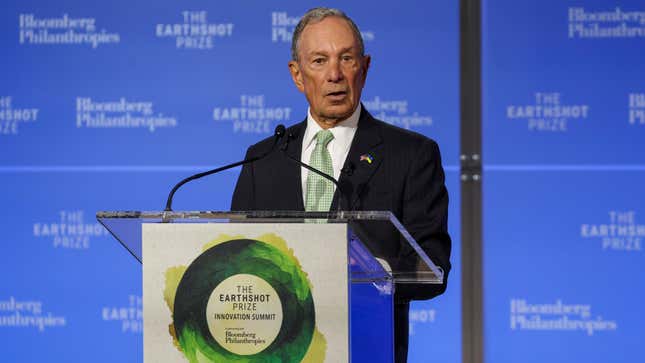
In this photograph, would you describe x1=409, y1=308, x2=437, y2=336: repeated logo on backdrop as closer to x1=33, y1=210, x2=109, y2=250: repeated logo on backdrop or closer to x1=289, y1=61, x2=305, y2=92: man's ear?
x1=33, y1=210, x2=109, y2=250: repeated logo on backdrop

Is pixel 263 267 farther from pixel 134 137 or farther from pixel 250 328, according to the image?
pixel 134 137

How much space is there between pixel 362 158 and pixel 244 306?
0.86 m

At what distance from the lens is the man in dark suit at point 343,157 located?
2512 mm

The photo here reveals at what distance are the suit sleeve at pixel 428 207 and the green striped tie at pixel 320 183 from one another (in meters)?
0.20

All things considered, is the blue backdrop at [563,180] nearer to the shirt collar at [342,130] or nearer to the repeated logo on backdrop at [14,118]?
the shirt collar at [342,130]

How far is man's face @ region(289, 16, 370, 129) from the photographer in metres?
2.60

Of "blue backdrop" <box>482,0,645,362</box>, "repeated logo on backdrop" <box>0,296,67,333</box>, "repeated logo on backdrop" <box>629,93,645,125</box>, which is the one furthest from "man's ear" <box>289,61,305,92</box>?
"repeated logo on backdrop" <box>0,296,67,333</box>

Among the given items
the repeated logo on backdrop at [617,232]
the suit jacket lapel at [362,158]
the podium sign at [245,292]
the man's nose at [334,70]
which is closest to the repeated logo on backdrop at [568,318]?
the repeated logo on backdrop at [617,232]

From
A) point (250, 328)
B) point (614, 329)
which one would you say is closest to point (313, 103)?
point (250, 328)

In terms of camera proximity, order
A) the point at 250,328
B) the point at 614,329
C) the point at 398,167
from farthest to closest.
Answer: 1. the point at 614,329
2. the point at 398,167
3. the point at 250,328

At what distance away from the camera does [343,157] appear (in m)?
2.63

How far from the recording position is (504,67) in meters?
4.30

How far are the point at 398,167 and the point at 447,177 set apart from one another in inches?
68.1

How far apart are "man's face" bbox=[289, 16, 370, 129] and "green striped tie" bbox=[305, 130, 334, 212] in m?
0.08
